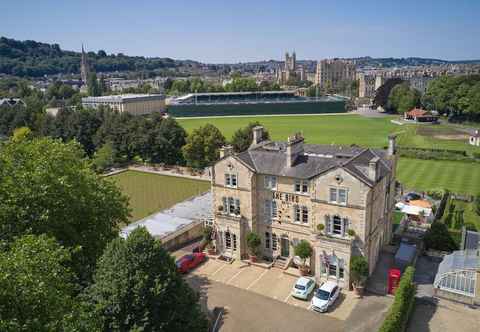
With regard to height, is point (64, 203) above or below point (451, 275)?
above

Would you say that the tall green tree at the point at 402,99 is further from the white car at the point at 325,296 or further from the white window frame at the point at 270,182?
the white car at the point at 325,296

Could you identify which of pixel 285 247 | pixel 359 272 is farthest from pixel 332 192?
pixel 285 247

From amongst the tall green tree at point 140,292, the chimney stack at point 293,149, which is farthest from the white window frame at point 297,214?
the tall green tree at point 140,292

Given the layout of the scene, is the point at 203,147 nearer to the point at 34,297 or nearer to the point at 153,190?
the point at 153,190

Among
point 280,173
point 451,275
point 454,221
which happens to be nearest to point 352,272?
point 451,275

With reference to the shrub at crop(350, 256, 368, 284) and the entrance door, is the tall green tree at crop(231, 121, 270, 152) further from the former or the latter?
the shrub at crop(350, 256, 368, 284)

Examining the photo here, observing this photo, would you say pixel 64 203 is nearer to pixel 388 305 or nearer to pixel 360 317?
pixel 360 317

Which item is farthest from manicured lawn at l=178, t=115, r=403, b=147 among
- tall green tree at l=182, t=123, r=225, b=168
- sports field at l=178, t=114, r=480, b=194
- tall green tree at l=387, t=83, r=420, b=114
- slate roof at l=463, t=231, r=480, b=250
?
slate roof at l=463, t=231, r=480, b=250
